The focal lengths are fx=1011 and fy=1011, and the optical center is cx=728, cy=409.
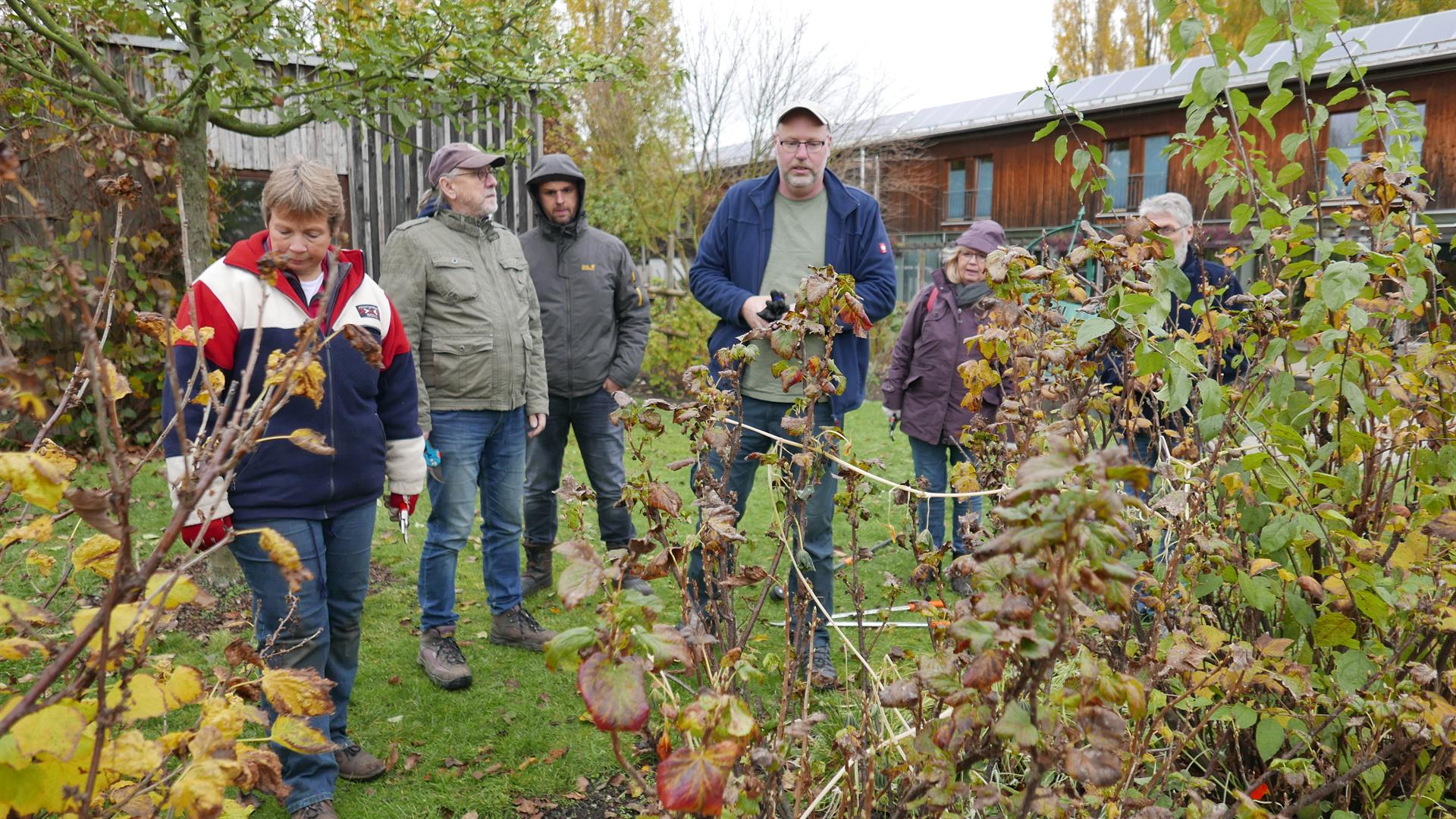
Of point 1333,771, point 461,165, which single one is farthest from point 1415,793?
point 461,165

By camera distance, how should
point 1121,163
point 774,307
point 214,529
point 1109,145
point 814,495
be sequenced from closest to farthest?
1. point 214,529
2. point 774,307
3. point 814,495
4. point 1121,163
5. point 1109,145

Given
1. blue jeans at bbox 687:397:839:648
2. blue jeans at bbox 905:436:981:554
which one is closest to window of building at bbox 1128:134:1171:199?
blue jeans at bbox 905:436:981:554

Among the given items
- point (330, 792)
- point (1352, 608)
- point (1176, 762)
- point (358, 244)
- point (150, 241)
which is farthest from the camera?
point (358, 244)

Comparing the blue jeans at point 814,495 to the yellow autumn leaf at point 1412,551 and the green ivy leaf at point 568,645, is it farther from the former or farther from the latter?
the green ivy leaf at point 568,645

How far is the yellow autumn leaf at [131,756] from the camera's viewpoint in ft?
4.33

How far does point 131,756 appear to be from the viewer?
1.34 metres

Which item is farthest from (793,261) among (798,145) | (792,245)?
(798,145)

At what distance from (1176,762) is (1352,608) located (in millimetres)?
706

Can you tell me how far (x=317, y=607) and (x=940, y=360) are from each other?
11.2ft

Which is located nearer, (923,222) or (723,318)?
(723,318)

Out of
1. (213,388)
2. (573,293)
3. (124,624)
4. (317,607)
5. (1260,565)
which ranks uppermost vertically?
(573,293)

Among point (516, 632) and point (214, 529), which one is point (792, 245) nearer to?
point (516, 632)

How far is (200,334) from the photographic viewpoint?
5.39 feet

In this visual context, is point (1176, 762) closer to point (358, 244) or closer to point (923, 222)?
point (358, 244)
